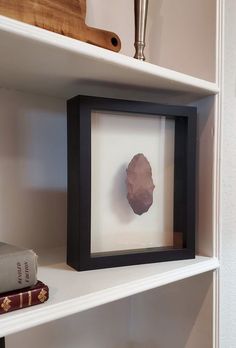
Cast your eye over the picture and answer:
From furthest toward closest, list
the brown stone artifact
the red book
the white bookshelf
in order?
the brown stone artifact → the white bookshelf → the red book

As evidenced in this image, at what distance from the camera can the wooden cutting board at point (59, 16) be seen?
0.54m

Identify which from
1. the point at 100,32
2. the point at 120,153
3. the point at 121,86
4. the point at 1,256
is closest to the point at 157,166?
the point at 120,153

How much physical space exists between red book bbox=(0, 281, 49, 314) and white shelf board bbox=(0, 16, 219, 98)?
0.39 m

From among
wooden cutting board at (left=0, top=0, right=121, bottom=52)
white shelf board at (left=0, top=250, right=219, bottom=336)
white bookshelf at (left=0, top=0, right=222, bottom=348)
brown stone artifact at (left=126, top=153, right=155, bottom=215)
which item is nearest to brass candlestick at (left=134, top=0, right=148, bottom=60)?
white bookshelf at (left=0, top=0, right=222, bottom=348)

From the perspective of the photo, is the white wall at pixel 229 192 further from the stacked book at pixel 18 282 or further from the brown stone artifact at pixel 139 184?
the stacked book at pixel 18 282

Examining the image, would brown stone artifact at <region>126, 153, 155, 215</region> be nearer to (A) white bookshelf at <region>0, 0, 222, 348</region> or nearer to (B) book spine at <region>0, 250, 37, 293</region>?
(A) white bookshelf at <region>0, 0, 222, 348</region>

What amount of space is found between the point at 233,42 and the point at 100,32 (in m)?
0.37

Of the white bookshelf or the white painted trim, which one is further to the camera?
the white painted trim

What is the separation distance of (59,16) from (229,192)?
0.57 m

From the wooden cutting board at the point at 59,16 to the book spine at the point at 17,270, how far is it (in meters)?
0.39

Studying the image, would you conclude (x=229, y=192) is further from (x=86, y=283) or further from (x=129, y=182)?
(x=86, y=283)

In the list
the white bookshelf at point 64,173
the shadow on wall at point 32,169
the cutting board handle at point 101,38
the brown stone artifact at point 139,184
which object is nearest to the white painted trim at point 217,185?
the white bookshelf at point 64,173

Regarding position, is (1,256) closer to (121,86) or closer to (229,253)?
(121,86)

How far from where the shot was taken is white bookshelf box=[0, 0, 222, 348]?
62cm
